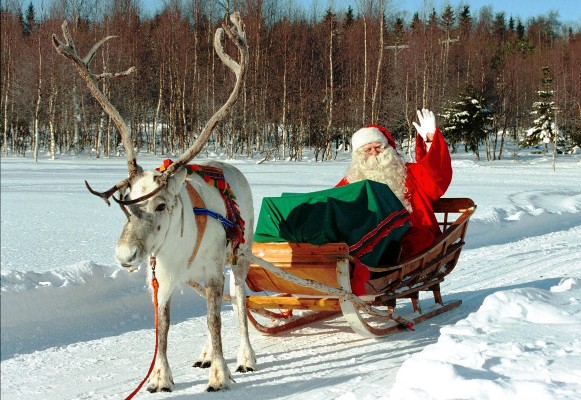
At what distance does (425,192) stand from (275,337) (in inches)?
76.9

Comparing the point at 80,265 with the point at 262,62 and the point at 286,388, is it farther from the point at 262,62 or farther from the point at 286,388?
the point at 262,62

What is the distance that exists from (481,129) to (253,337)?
1502 inches

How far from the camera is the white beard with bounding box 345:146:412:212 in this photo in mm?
6477

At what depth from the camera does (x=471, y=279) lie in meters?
8.09

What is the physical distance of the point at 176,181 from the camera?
4.16 m

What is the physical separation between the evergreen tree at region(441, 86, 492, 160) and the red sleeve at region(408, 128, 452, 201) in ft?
117

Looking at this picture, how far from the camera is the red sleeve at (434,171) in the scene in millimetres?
6570

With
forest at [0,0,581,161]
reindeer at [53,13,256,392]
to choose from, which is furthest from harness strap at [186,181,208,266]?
forest at [0,0,581,161]

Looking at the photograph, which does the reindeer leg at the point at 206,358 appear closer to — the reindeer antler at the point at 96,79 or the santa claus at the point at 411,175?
the reindeer antler at the point at 96,79

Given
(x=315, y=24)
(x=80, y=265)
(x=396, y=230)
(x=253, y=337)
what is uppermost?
(x=315, y=24)

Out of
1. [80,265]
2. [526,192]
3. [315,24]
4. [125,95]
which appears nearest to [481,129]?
[315,24]

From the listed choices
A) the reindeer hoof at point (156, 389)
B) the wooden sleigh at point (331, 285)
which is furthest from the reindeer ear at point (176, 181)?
the reindeer hoof at point (156, 389)

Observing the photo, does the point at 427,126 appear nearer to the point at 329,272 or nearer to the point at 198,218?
the point at 329,272

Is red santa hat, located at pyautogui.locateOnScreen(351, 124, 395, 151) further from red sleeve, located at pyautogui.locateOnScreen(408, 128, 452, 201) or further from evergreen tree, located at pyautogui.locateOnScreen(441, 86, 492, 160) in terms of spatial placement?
evergreen tree, located at pyautogui.locateOnScreen(441, 86, 492, 160)
